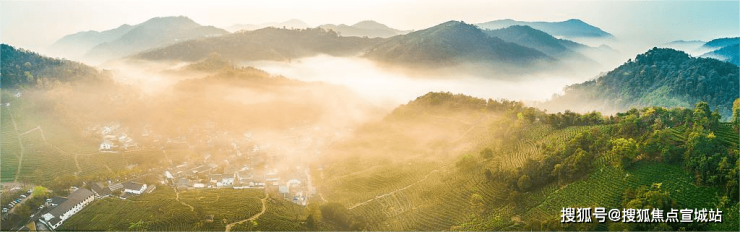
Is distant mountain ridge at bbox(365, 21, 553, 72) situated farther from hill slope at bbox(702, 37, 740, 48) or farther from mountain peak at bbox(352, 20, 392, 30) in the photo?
mountain peak at bbox(352, 20, 392, 30)

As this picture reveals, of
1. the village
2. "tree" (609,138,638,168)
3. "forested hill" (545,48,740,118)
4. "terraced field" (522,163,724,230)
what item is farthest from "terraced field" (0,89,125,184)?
"forested hill" (545,48,740,118)

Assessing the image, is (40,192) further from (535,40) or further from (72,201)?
(535,40)

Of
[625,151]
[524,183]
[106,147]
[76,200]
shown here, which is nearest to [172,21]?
[106,147]

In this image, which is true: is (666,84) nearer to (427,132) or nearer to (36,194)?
(427,132)

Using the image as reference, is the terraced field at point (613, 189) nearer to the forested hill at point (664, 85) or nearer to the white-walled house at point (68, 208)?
the white-walled house at point (68, 208)

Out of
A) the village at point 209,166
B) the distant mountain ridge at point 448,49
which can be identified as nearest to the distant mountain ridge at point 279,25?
the distant mountain ridge at point 448,49

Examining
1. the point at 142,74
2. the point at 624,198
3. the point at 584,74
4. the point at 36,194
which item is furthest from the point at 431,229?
the point at 584,74
